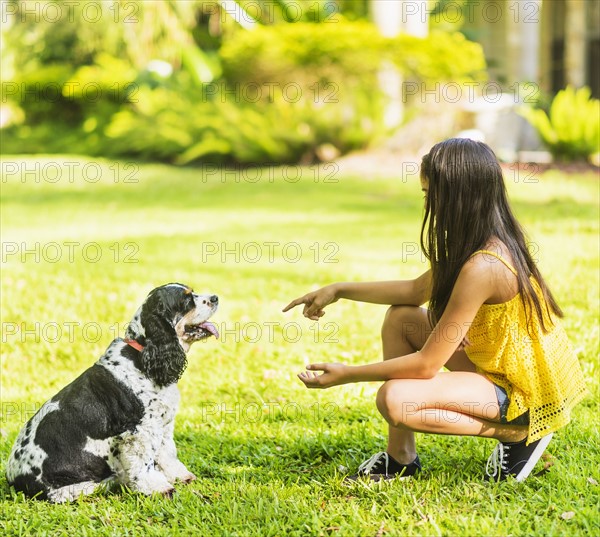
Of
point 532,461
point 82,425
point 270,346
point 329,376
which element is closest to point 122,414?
point 82,425

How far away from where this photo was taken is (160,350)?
3.45 metres

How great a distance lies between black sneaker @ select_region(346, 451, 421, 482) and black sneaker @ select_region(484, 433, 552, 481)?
34 centimetres

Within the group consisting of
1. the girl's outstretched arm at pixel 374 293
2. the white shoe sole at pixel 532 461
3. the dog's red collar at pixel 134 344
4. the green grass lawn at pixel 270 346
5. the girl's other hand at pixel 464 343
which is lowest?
the green grass lawn at pixel 270 346

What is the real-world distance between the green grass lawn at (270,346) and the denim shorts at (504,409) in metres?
0.29

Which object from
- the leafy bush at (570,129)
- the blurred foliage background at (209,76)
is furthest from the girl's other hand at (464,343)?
the blurred foliage background at (209,76)

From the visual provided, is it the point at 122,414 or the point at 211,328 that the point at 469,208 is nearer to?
the point at 211,328

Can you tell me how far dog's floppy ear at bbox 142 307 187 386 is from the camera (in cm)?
345

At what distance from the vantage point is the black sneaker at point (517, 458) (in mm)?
Result: 3502

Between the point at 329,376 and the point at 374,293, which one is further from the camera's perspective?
the point at 374,293

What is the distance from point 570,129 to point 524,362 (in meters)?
12.0

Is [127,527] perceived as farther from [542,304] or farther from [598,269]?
[598,269]

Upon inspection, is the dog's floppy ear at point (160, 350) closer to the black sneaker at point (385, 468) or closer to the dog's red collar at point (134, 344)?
the dog's red collar at point (134, 344)

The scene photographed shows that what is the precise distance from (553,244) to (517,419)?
18.3 feet

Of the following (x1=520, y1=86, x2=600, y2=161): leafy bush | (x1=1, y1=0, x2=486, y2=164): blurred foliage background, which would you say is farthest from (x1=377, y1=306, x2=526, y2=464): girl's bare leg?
(x1=1, y1=0, x2=486, y2=164): blurred foliage background
